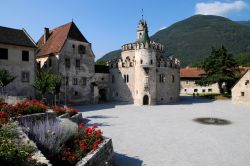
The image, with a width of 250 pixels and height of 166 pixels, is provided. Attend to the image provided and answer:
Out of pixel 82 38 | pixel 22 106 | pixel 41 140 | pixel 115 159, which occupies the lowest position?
pixel 115 159

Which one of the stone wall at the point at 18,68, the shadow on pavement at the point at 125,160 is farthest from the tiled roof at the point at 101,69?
the shadow on pavement at the point at 125,160

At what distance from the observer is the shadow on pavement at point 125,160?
12422 millimetres

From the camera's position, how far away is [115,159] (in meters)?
13.0

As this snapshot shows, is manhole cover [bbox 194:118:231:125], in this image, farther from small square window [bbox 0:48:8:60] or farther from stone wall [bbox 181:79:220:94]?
stone wall [bbox 181:79:220:94]

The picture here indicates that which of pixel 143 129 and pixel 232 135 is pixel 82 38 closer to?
pixel 143 129

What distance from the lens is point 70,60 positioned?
37531 millimetres

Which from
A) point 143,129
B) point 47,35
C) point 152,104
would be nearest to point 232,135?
point 143,129

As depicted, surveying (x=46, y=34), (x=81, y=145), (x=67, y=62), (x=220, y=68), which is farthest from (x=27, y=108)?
(x=220, y=68)

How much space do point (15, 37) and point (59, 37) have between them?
8.42m

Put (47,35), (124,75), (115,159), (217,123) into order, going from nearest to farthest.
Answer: (115,159) < (217,123) < (47,35) < (124,75)

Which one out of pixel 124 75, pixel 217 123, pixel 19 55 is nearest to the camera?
pixel 217 123

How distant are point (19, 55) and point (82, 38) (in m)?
11.8

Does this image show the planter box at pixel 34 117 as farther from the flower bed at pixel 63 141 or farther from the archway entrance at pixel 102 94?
the archway entrance at pixel 102 94

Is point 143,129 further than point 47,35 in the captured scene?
No
